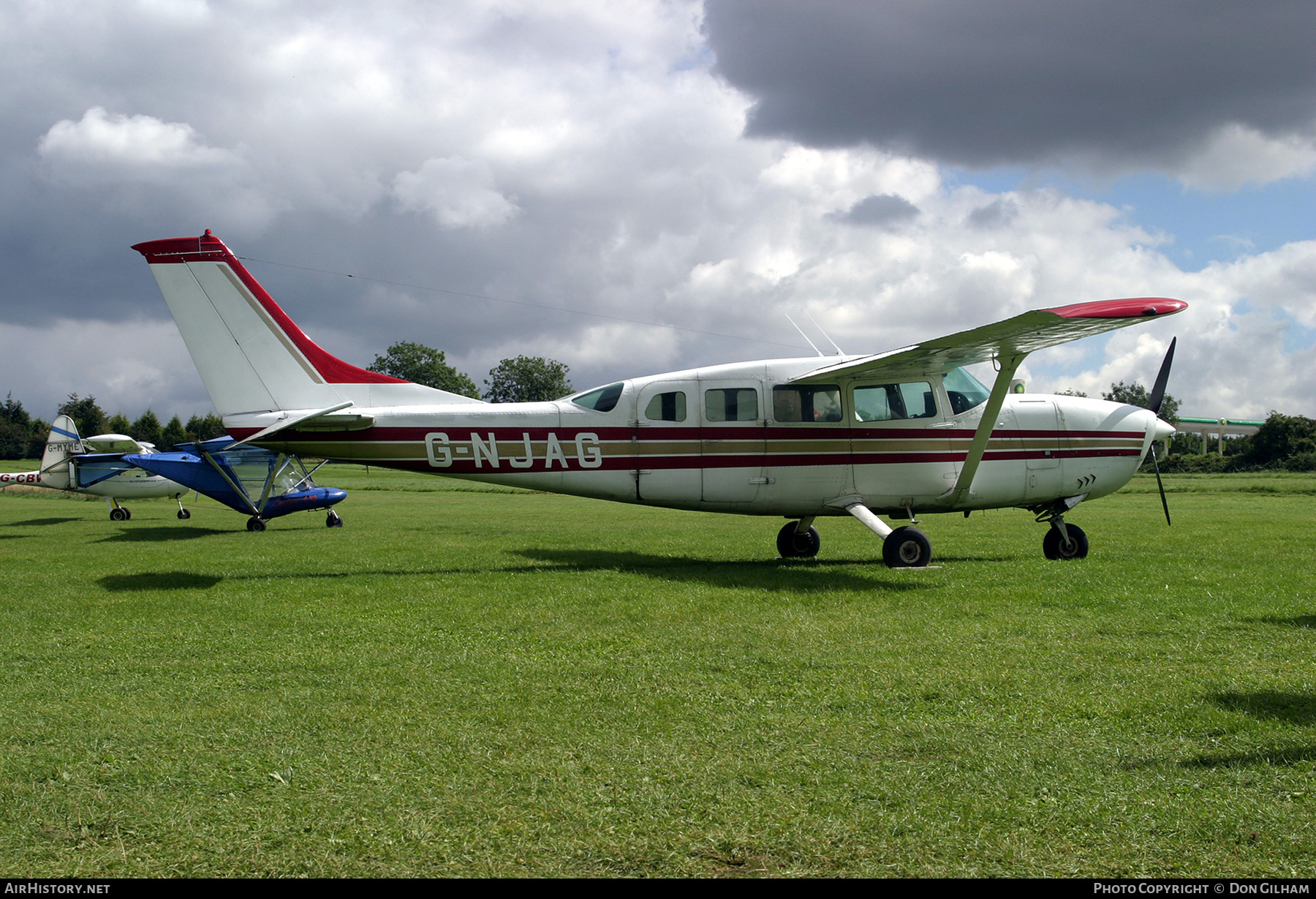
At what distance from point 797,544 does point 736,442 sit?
7.34ft

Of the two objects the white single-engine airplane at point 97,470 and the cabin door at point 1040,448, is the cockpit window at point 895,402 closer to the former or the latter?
the cabin door at point 1040,448

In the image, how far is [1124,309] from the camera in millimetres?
8789

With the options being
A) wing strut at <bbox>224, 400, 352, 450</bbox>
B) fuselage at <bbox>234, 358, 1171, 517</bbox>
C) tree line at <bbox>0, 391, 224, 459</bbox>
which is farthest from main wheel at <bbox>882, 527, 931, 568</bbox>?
tree line at <bbox>0, 391, 224, 459</bbox>

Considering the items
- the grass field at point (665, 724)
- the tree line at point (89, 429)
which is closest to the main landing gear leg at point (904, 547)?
the grass field at point (665, 724)

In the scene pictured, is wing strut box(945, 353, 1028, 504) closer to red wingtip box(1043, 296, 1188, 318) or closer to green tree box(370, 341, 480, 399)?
red wingtip box(1043, 296, 1188, 318)

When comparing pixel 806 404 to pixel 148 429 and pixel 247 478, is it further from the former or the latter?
pixel 148 429

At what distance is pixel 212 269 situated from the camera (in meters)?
10.4

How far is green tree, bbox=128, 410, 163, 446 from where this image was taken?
90125mm

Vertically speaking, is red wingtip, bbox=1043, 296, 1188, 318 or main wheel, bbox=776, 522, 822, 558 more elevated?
red wingtip, bbox=1043, 296, 1188, 318

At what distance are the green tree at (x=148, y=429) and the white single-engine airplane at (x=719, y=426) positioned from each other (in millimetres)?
91986

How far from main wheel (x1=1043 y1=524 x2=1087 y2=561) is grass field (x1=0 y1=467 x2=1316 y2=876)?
166 cm

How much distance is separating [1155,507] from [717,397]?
64.6 ft

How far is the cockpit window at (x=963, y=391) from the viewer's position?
11.4 metres

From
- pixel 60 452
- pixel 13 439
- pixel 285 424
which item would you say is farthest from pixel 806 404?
pixel 13 439
